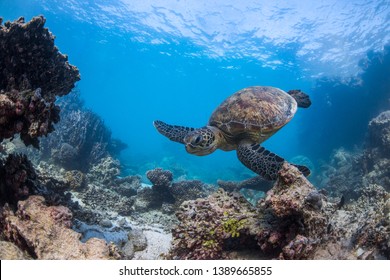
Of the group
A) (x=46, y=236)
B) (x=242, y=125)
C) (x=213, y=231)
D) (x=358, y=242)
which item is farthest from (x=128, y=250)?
(x=242, y=125)

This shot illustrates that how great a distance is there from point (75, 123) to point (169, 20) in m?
23.0

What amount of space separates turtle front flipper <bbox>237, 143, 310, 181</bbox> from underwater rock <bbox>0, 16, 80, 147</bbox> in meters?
3.83

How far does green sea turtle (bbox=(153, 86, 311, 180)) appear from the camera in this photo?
633cm

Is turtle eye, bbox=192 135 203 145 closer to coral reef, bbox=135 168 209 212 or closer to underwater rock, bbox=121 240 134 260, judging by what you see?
underwater rock, bbox=121 240 134 260

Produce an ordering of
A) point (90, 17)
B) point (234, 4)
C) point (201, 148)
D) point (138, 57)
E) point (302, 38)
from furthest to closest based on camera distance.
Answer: point (138, 57) < point (90, 17) < point (302, 38) < point (234, 4) < point (201, 148)

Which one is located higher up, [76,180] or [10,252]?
[76,180]

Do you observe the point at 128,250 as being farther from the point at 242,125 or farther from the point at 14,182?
the point at 242,125

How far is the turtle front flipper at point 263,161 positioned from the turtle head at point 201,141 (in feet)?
2.46

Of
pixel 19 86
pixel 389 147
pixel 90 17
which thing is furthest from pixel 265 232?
pixel 90 17

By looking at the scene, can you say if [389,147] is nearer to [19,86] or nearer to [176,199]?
[176,199]

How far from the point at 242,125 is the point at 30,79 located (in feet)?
15.8

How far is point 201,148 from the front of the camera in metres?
6.34

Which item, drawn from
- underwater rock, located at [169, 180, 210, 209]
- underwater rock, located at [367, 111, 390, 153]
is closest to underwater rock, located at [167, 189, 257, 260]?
underwater rock, located at [169, 180, 210, 209]

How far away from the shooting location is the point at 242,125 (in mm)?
6801
